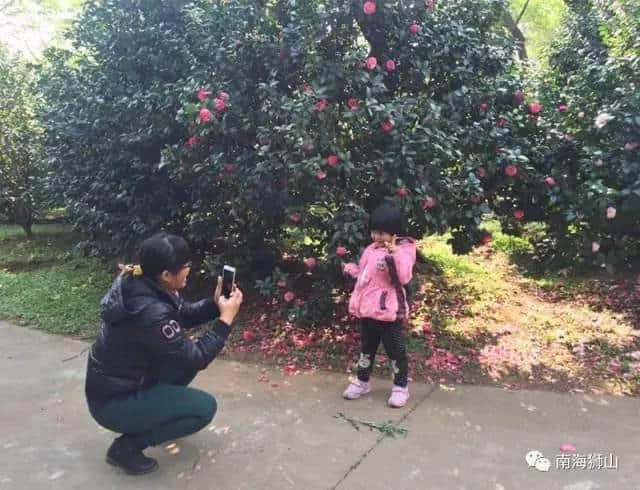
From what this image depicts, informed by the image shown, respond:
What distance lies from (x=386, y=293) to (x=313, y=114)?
129 cm

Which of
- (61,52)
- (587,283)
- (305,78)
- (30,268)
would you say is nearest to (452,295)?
(587,283)

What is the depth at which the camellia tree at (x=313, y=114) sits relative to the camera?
3881 mm

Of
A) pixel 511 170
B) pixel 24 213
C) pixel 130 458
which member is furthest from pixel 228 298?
pixel 24 213

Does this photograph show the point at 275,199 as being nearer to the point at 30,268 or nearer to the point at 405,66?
the point at 405,66

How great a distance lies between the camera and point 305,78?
14.2 ft

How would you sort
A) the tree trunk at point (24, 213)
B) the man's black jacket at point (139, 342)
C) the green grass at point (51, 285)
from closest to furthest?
the man's black jacket at point (139, 342)
the green grass at point (51, 285)
the tree trunk at point (24, 213)

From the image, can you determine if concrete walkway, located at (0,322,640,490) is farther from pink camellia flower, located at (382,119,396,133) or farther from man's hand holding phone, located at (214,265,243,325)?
pink camellia flower, located at (382,119,396,133)

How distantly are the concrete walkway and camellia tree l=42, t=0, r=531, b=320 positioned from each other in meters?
1.07

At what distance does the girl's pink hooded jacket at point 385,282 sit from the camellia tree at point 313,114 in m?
0.49

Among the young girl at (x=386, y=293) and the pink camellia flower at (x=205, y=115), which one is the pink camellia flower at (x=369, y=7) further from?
the young girl at (x=386, y=293)

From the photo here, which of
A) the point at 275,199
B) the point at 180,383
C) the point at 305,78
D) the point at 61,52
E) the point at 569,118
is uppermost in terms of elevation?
the point at 61,52

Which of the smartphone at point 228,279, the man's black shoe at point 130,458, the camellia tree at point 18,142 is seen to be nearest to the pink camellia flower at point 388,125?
the smartphone at point 228,279

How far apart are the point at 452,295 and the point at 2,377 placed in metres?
3.87

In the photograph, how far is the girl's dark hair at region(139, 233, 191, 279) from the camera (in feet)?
8.54
